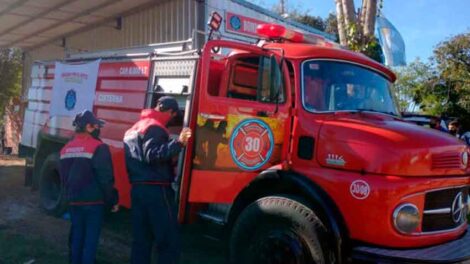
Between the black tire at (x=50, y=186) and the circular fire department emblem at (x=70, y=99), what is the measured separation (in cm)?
83

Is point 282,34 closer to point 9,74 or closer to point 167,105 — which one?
point 167,105

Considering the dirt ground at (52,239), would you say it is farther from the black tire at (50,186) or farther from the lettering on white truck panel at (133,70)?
the lettering on white truck panel at (133,70)

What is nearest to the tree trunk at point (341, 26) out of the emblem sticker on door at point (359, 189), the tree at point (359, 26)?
the tree at point (359, 26)

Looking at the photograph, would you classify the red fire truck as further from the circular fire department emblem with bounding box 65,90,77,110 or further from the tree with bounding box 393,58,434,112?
the tree with bounding box 393,58,434,112

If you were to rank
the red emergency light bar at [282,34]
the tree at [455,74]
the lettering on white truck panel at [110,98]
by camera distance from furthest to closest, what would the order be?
the tree at [455,74] → the lettering on white truck panel at [110,98] → the red emergency light bar at [282,34]

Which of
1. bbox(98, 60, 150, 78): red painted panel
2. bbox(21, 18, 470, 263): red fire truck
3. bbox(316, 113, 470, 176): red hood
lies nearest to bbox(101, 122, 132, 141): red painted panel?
bbox(98, 60, 150, 78): red painted panel

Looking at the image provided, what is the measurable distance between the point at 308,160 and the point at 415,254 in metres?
1.21

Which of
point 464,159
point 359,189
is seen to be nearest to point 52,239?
point 359,189

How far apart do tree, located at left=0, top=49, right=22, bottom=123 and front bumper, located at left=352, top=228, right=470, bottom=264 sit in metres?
21.2

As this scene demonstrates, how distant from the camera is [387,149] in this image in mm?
4172

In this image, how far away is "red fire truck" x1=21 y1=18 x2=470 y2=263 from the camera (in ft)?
13.6

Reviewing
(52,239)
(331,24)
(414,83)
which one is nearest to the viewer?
(52,239)

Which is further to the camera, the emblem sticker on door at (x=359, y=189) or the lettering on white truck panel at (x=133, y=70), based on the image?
the lettering on white truck panel at (x=133, y=70)

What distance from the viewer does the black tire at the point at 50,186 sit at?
26.6ft
